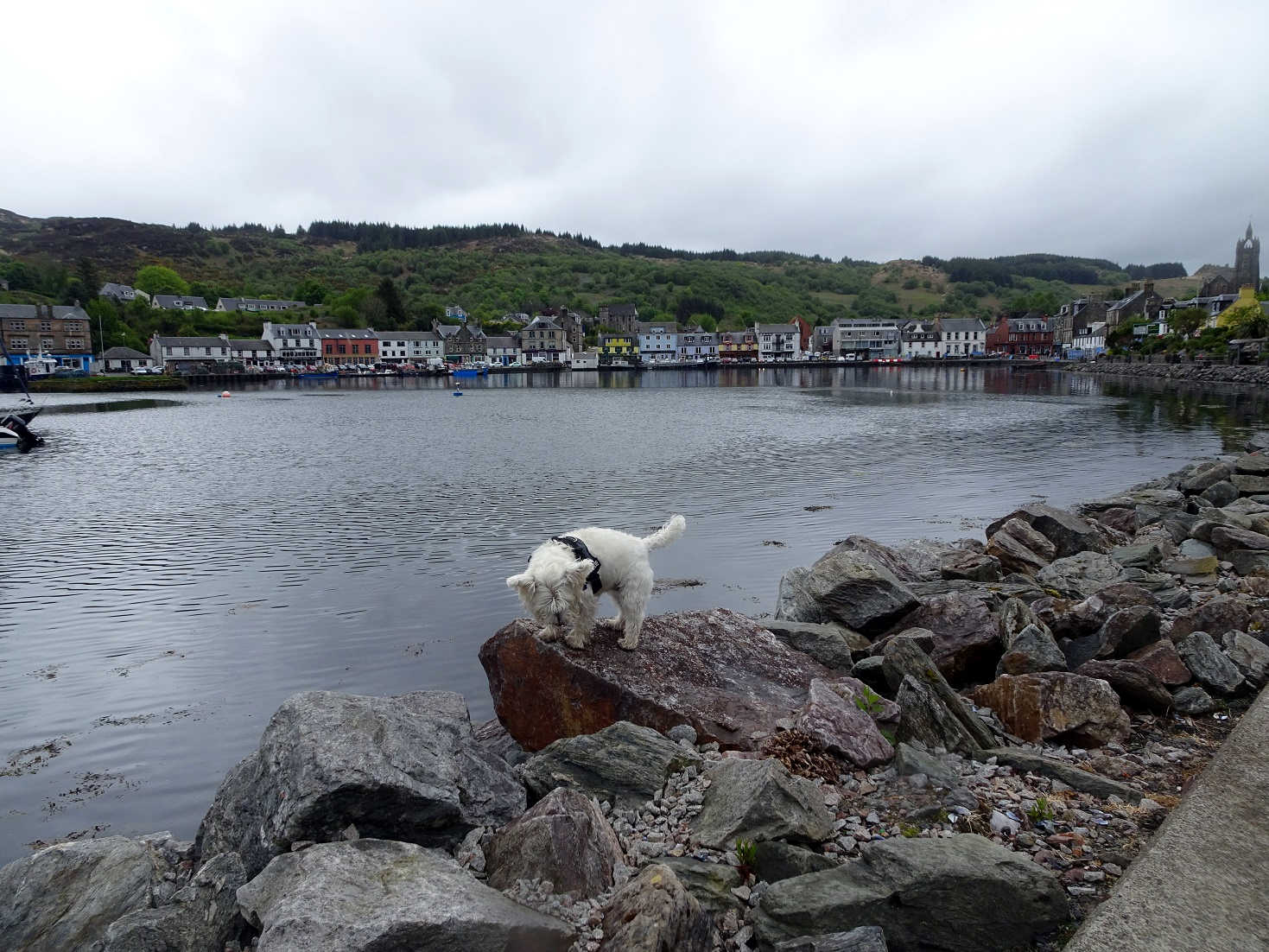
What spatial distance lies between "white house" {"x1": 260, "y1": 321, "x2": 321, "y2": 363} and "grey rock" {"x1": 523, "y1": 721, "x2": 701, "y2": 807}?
184 m

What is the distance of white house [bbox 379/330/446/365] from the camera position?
588ft

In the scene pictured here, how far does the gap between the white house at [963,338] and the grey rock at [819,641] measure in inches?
7638

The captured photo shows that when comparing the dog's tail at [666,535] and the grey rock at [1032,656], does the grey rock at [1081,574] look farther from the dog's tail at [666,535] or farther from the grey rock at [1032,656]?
the dog's tail at [666,535]

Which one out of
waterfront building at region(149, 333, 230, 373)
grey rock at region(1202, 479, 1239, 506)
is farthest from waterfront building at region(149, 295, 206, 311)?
grey rock at region(1202, 479, 1239, 506)

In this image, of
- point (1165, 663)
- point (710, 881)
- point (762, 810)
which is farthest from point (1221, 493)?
point (710, 881)

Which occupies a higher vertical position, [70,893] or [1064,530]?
[1064,530]

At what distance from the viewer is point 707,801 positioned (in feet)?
20.3

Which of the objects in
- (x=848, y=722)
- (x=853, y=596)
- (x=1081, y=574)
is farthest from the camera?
(x=1081, y=574)

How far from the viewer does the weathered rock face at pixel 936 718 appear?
7.12 metres

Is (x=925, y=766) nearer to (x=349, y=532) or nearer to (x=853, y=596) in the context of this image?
(x=853, y=596)

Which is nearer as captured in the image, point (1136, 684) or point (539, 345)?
point (1136, 684)

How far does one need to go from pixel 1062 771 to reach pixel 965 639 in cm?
376

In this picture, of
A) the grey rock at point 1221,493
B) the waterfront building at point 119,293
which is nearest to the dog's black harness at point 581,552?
the grey rock at point 1221,493

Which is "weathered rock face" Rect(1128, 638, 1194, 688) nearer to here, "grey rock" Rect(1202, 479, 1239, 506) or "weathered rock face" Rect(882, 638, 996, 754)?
"weathered rock face" Rect(882, 638, 996, 754)
